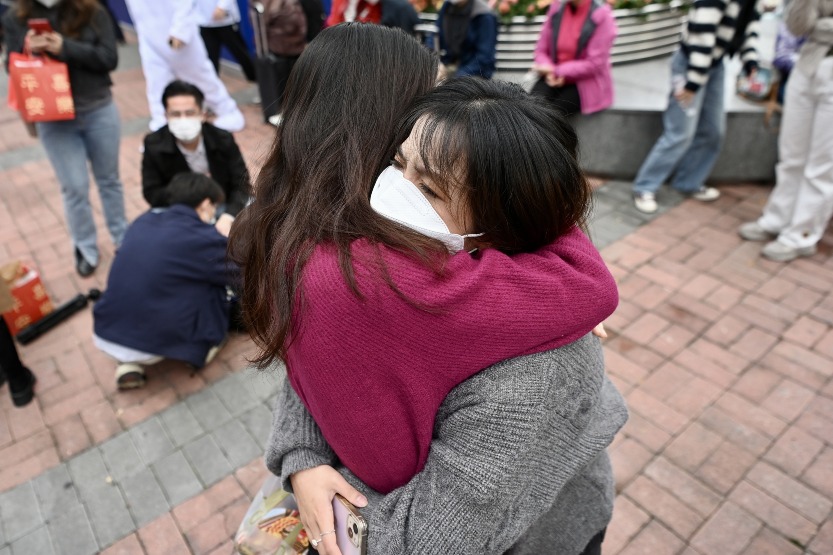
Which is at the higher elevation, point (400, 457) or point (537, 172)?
point (537, 172)

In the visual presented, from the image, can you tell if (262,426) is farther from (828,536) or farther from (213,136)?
(828,536)

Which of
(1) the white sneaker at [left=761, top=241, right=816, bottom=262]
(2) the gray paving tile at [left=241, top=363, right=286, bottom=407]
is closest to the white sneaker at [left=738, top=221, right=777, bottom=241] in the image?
(1) the white sneaker at [left=761, top=241, right=816, bottom=262]

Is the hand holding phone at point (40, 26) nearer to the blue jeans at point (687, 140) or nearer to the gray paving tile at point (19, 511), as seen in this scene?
the gray paving tile at point (19, 511)

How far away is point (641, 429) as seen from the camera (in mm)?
2920

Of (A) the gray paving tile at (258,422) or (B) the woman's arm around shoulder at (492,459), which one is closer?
(B) the woman's arm around shoulder at (492,459)

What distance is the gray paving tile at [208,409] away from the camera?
120 inches

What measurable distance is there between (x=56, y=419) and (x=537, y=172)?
3.12m

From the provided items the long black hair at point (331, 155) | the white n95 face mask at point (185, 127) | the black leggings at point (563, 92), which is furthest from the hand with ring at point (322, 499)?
the black leggings at point (563, 92)

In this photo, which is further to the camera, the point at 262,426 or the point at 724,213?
the point at 724,213

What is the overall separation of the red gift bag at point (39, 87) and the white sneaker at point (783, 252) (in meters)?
4.66

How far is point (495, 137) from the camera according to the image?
3.02 ft

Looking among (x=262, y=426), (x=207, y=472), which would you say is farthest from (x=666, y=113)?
(x=207, y=472)

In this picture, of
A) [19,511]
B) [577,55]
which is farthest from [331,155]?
[577,55]

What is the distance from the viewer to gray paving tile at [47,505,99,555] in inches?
96.3
